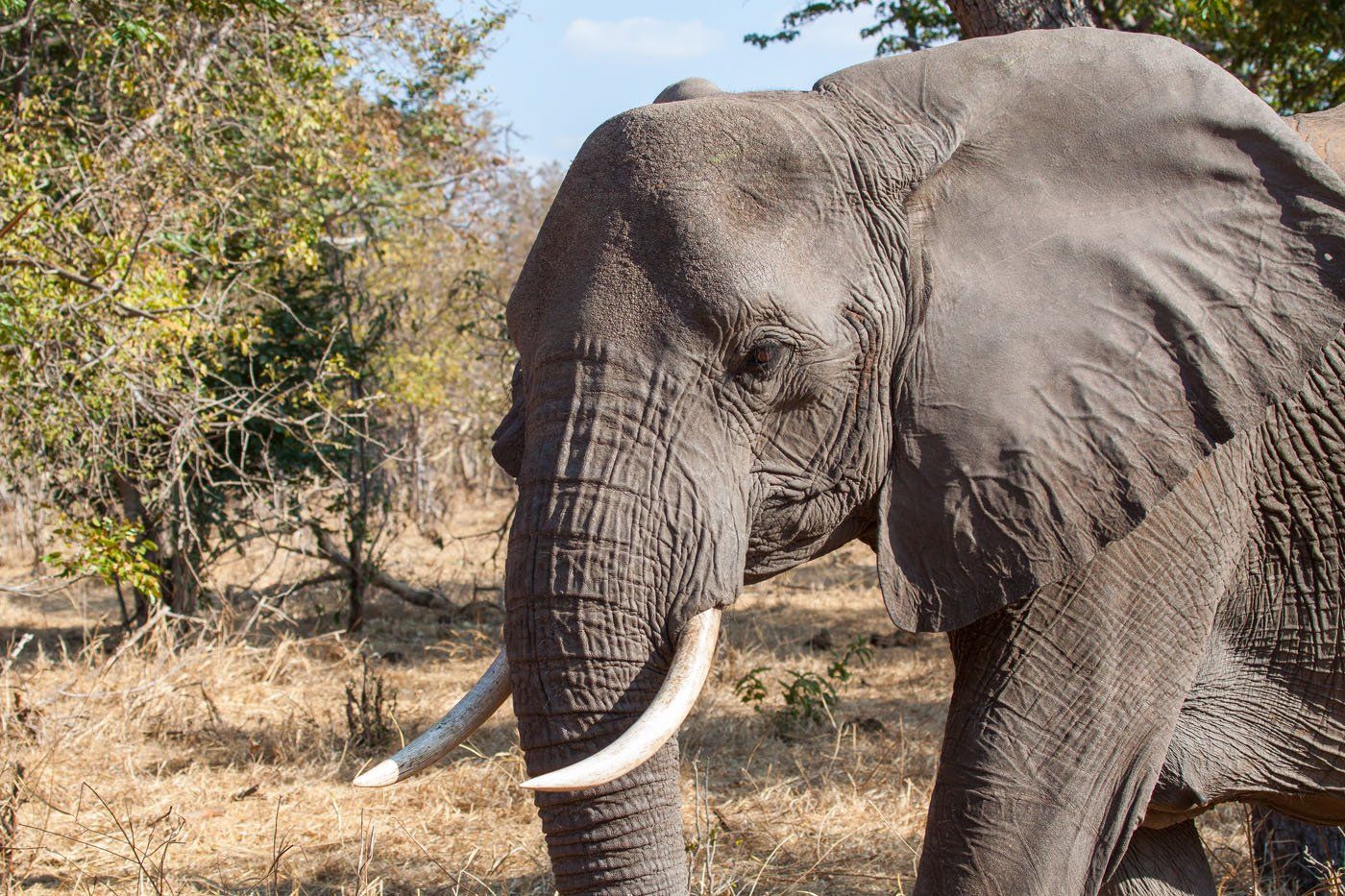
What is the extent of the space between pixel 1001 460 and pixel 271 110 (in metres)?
6.20

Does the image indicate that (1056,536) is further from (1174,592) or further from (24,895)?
(24,895)

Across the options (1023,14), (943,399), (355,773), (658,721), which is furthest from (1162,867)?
(355,773)

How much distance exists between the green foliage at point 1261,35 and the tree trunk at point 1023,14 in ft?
4.37

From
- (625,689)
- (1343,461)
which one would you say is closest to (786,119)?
(625,689)

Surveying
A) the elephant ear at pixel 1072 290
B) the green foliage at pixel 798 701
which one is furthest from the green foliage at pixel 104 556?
the elephant ear at pixel 1072 290

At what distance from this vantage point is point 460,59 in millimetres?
10789

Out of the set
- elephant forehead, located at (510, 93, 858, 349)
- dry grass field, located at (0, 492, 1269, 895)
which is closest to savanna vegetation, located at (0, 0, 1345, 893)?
dry grass field, located at (0, 492, 1269, 895)

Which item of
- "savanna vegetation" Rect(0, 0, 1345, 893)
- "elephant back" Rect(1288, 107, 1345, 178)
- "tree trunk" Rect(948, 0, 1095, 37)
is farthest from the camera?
"savanna vegetation" Rect(0, 0, 1345, 893)

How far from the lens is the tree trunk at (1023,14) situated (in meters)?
4.30

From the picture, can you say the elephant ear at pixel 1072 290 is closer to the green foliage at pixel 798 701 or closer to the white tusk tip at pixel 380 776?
the white tusk tip at pixel 380 776

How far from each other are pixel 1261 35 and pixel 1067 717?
223 inches

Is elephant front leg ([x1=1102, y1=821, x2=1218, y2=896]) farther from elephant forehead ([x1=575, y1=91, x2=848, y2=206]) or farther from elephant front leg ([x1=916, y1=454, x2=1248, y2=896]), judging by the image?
elephant forehead ([x1=575, y1=91, x2=848, y2=206])

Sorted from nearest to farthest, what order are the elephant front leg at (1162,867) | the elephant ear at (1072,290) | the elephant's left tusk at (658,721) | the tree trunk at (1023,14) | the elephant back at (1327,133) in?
1. the elephant's left tusk at (658,721)
2. the elephant ear at (1072,290)
3. the elephant back at (1327,133)
4. the elephant front leg at (1162,867)
5. the tree trunk at (1023,14)

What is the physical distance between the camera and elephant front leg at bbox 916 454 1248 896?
250cm
